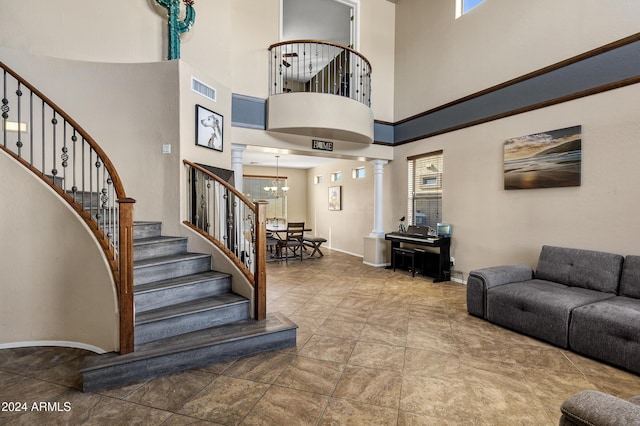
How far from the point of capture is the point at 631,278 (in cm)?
307

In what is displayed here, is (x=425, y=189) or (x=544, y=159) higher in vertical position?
(x=544, y=159)

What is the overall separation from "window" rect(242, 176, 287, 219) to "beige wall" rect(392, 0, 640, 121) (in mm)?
5677

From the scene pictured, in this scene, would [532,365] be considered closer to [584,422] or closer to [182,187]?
[584,422]

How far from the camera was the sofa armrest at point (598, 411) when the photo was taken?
44.1 inches

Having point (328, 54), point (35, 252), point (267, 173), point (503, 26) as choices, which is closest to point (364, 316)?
point (35, 252)

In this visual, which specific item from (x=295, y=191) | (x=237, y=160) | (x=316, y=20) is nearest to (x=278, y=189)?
(x=295, y=191)

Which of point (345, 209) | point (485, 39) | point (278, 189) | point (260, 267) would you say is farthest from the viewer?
point (278, 189)

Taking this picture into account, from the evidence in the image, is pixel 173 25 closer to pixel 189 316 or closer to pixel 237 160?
pixel 237 160

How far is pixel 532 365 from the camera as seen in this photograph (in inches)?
102

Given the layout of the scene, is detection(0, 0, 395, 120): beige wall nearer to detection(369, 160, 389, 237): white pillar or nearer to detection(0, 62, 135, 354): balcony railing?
detection(0, 62, 135, 354): balcony railing

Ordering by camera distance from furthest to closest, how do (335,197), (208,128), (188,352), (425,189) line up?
(335,197)
(425,189)
(208,128)
(188,352)

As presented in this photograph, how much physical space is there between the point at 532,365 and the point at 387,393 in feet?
4.52

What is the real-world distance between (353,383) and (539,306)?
2.10 meters

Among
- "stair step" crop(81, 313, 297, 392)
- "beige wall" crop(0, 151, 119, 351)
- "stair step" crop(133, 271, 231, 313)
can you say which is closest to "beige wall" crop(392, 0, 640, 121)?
"stair step" crop(81, 313, 297, 392)
